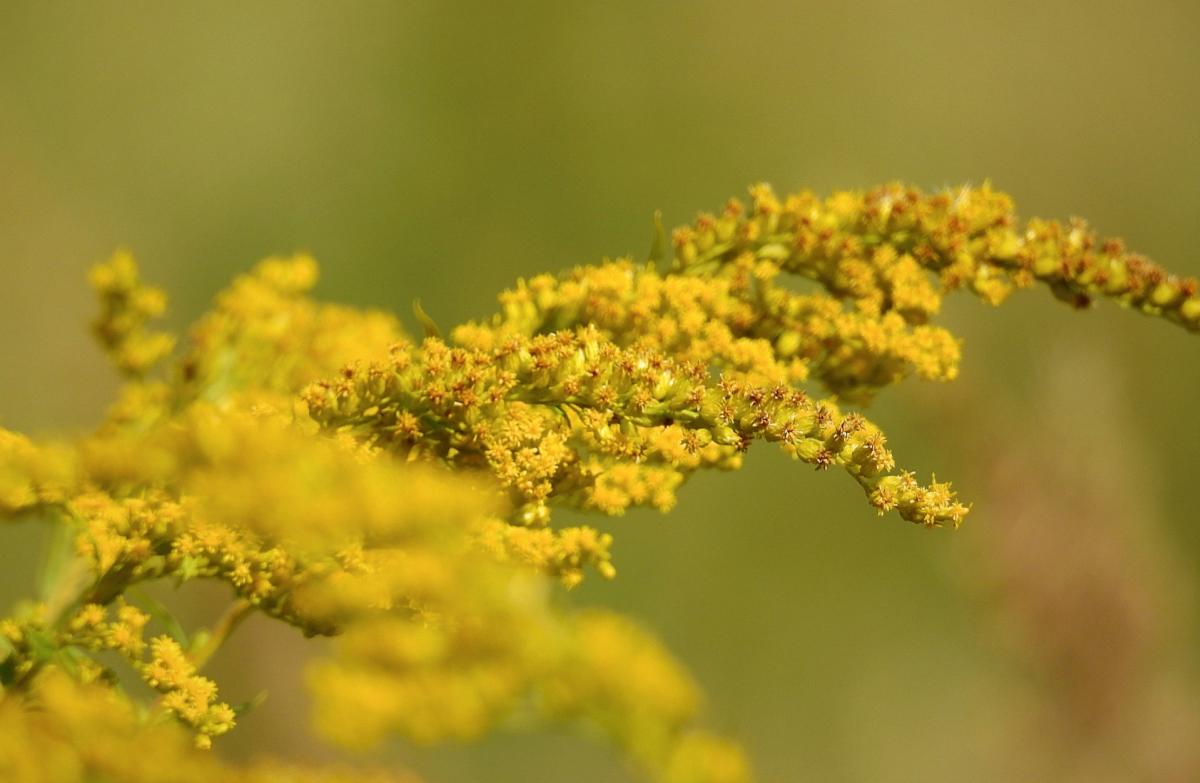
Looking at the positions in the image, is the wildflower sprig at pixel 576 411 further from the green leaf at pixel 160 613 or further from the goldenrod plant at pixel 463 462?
the green leaf at pixel 160 613

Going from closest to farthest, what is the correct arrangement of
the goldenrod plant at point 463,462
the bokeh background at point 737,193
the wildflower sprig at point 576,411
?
→ the goldenrod plant at point 463,462, the wildflower sprig at point 576,411, the bokeh background at point 737,193

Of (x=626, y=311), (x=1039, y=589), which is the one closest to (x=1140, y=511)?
(x=1039, y=589)

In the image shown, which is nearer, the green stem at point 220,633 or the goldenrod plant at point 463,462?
the goldenrod plant at point 463,462

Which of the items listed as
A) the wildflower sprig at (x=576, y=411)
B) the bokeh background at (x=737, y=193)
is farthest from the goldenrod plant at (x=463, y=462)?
the bokeh background at (x=737, y=193)

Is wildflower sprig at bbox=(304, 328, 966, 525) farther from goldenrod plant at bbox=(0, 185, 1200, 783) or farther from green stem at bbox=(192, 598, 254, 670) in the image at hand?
green stem at bbox=(192, 598, 254, 670)

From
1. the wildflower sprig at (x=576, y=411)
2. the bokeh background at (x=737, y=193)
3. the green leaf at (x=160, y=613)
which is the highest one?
the bokeh background at (x=737, y=193)

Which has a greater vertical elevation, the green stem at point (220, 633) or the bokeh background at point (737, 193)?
the bokeh background at point (737, 193)

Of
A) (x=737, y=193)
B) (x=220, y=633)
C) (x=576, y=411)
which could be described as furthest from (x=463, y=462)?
(x=737, y=193)

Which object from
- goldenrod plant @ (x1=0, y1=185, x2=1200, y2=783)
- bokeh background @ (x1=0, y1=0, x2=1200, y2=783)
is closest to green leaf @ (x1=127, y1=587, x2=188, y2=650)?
goldenrod plant @ (x1=0, y1=185, x2=1200, y2=783)

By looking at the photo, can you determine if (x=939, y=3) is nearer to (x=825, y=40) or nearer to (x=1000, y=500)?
(x=825, y=40)
